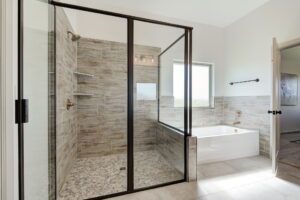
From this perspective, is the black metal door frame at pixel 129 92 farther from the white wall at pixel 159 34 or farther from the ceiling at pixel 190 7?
the ceiling at pixel 190 7

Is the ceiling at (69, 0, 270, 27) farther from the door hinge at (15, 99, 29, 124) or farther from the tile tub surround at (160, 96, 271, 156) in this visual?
the door hinge at (15, 99, 29, 124)

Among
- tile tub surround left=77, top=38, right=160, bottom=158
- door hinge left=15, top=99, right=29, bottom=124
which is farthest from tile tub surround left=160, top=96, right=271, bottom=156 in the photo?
door hinge left=15, top=99, right=29, bottom=124

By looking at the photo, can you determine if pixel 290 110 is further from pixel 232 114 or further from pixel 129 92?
pixel 129 92

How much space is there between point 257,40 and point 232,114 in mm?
1669

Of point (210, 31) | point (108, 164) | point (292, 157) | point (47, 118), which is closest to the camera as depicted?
point (47, 118)

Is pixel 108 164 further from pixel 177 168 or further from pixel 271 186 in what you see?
pixel 271 186

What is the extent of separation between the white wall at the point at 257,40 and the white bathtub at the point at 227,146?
972 mm

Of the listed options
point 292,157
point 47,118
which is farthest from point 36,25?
point 292,157

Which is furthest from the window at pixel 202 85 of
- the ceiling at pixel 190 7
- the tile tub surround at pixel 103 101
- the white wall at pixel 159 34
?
the tile tub surround at pixel 103 101

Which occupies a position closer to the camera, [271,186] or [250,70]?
[271,186]

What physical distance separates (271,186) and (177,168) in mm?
1171

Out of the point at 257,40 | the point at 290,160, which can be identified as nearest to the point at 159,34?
the point at 257,40

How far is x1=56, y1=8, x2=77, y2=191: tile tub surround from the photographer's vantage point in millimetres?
1950

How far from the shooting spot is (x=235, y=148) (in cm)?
306
